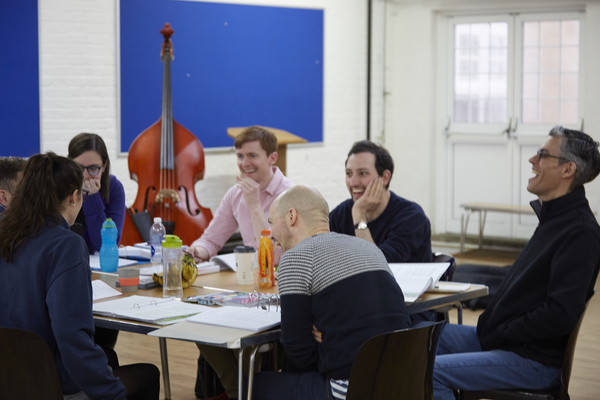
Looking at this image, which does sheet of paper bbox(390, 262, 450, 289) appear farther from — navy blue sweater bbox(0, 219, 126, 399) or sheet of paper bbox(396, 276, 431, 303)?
navy blue sweater bbox(0, 219, 126, 399)

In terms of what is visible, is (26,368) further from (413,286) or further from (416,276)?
(416,276)

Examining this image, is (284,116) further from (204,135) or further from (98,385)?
(98,385)

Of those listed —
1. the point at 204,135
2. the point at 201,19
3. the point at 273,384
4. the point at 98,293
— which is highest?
the point at 201,19

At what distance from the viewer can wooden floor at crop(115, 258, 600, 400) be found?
3936mm

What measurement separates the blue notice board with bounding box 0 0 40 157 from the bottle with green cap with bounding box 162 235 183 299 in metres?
3.17

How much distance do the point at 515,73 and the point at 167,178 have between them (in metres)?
4.33

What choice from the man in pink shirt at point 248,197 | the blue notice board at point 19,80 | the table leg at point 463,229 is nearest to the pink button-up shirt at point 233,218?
the man in pink shirt at point 248,197

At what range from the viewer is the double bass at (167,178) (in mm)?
5340

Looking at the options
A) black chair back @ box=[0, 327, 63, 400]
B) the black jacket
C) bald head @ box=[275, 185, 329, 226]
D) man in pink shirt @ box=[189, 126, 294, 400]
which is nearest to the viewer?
black chair back @ box=[0, 327, 63, 400]

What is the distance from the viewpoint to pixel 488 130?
8.26m

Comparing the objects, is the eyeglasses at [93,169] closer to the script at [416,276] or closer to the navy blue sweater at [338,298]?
the script at [416,276]

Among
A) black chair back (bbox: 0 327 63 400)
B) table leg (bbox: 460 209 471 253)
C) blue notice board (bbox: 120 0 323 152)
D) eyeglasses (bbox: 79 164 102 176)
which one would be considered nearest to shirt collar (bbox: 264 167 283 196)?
eyeglasses (bbox: 79 164 102 176)

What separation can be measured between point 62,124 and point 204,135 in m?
1.39

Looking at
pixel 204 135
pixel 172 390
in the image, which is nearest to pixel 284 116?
pixel 204 135
